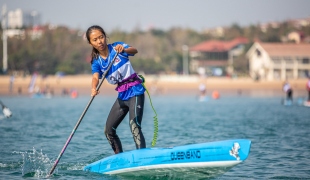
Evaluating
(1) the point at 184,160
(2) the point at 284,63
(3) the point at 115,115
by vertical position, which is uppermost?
(3) the point at 115,115

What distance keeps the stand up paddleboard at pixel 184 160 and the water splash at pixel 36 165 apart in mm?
1564

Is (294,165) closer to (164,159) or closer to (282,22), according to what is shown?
(164,159)

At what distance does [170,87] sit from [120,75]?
61169 millimetres

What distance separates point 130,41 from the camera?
120 meters

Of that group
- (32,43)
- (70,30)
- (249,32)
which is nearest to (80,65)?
(32,43)

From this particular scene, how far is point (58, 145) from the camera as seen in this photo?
619 inches

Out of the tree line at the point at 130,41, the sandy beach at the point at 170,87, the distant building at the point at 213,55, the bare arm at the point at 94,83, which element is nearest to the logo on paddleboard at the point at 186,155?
the bare arm at the point at 94,83

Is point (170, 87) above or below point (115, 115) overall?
below

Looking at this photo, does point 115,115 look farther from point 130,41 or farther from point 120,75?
point 130,41

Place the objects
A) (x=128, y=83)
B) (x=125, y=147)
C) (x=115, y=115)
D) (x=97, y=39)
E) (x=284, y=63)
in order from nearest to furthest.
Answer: (x=97, y=39) → (x=128, y=83) → (x=115, y=115) → (x=125, y=147) → (x=284, y=63)

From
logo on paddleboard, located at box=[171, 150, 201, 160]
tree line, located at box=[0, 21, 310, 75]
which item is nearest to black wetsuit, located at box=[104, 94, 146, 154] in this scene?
logo on paddleboard, located at box=[171, 150, 201, 160]

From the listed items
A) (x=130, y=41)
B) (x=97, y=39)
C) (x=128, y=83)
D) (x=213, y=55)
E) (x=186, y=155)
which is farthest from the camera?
(x=130, y=41)

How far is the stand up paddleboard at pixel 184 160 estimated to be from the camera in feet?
29.5

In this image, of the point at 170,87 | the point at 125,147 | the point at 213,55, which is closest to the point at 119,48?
the point at 125,147
